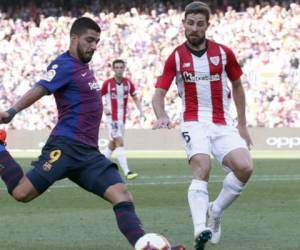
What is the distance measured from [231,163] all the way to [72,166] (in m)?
2.14

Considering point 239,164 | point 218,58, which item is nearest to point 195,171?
point 239,164

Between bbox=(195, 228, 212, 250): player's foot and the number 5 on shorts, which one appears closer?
bbox=(195, 228, 212, 250): player's foot

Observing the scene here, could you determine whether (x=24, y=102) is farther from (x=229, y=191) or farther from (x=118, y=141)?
(x=118, y=141)

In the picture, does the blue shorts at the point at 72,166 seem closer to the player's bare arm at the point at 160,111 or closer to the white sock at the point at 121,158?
the player's bare arm at the point at 160,111

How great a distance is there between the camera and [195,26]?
31.8 ft

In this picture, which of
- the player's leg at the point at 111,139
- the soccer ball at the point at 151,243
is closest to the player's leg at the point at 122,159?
the player's leg at the point at 111,139

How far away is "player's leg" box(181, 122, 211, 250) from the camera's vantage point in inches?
355

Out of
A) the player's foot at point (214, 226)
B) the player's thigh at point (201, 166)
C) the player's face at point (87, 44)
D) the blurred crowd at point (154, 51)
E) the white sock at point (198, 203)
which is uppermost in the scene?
the player's face at point (87, 44)

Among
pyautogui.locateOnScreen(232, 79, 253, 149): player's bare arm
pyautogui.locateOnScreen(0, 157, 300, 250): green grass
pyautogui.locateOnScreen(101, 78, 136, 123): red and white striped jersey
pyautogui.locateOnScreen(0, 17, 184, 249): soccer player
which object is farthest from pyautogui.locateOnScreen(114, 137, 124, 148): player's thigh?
pyautogui.locateOnScreen(0, 17, 184, 249): soccer player

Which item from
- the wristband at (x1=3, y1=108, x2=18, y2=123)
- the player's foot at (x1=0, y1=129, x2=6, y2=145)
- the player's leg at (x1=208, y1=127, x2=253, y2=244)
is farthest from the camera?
the player's leg at (x1=208, y1=127, x2=253, y2=244)

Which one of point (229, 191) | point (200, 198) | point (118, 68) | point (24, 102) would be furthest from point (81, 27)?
point (118, 68)

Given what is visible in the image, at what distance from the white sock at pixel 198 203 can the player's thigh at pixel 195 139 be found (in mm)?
327

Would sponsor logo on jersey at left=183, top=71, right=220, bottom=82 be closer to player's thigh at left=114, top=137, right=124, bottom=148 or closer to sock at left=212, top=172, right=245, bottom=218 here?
sock at left=212, top=172, right=245, bottom=218

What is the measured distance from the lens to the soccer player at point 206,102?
31.9 ft
